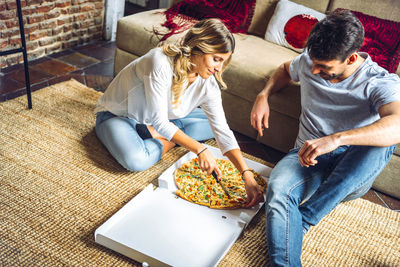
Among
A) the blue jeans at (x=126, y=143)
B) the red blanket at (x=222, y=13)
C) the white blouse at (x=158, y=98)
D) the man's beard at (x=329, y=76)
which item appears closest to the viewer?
the man's beard at (x=329, y=76)

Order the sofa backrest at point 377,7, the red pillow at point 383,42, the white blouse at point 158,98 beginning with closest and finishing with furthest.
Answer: the white blouse at point 158,98
the red pillow at point 383,42
the sofa backrest at point 377,7

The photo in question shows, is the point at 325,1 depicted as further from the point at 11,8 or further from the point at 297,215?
the point at 11,8

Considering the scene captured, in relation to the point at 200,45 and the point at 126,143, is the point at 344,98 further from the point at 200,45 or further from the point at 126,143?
the point at 126,143

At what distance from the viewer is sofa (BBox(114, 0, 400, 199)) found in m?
1.93

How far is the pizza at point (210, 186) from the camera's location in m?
1.58

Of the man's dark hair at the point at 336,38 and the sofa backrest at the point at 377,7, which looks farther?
the sofa backrest at the point at 377,7

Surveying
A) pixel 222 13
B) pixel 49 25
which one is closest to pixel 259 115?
pixel 222 13

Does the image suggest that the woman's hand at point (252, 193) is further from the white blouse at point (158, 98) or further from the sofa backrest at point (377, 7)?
the sofa backrest at point (377, 7)

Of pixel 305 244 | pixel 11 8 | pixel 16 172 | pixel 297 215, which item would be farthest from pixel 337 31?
pixel 11 8

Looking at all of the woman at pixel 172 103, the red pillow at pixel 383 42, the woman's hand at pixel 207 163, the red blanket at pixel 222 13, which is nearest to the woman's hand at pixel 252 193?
the woman at pixel 172 103

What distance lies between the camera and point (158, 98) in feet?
5.18

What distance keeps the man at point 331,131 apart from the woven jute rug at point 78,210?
16cm

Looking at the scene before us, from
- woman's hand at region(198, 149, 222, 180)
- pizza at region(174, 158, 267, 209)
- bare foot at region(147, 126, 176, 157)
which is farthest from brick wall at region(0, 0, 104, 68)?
woman's hand at region(198, 149, 222, 180)

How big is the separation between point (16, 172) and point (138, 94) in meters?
0.62
